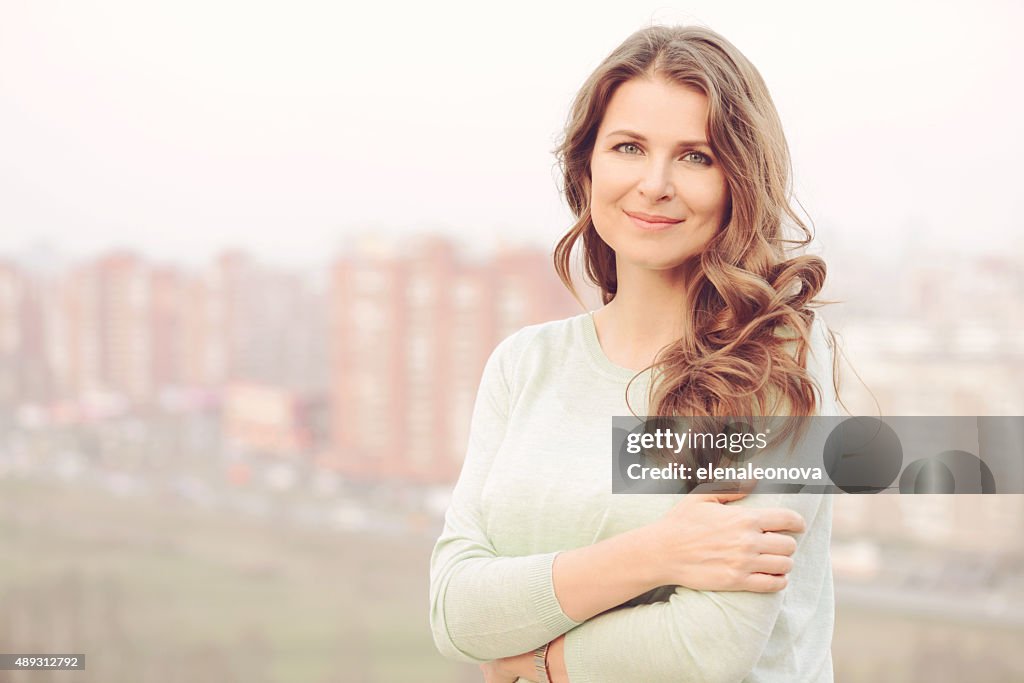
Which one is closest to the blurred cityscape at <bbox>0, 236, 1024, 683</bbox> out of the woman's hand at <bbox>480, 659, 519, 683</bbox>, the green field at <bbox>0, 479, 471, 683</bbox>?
the green field at <bbox>0, 479, 471, 683</bbox>

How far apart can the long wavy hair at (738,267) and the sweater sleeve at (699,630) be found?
0.04m

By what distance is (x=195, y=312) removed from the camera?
259 inches

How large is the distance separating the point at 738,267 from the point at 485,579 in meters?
0.40

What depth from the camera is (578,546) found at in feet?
3.17

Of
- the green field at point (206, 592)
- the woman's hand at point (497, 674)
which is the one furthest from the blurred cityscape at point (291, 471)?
the woman's hand at point (497, 674)

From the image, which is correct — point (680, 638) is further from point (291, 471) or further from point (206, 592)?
point (206, 592)

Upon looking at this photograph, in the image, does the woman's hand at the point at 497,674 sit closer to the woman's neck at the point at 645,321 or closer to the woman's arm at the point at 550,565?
the woman's arm at the point at 550,565

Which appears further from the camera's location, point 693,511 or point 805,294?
point 805,294

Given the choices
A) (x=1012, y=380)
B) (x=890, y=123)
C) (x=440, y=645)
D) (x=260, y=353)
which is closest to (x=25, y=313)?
(x=260, y=353)

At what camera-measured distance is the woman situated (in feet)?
2.81

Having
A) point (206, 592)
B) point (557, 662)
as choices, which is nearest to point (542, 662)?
point (557, 662)

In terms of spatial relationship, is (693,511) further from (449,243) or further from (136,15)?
(136,15)

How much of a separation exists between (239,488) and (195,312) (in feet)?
4.21

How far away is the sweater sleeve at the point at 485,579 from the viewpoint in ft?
3.07
